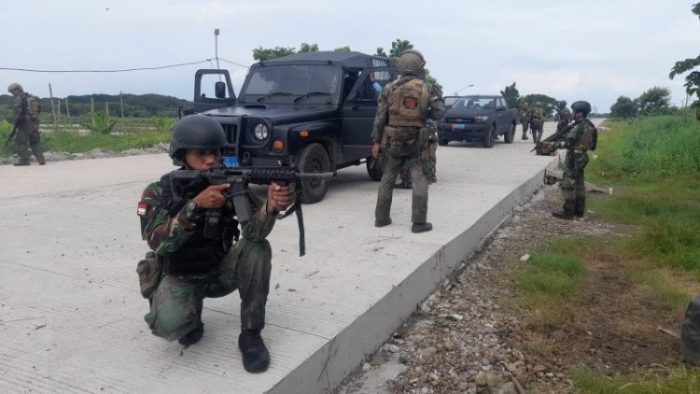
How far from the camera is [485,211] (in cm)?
595

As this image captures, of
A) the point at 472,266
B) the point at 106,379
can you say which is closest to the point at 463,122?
the point at 472,266

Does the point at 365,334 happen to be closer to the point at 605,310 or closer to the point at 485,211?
the point at 605,310

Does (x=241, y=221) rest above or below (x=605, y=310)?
above

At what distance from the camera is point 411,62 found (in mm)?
5035

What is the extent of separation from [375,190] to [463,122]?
28.7 feet

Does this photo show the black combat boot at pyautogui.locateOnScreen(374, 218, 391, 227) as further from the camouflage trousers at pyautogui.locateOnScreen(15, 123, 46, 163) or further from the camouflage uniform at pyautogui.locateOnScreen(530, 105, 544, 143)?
the camouflage uniform at pyautogui.locateOnScreen(530, 105, 544, 143)

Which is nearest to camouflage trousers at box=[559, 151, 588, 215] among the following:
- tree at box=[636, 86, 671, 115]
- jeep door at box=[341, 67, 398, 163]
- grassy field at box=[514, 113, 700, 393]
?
grassy field at box=[514, 113, 700, 393]

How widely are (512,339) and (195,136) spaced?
2251 millimetres

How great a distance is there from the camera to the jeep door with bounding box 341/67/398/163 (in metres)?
6.85

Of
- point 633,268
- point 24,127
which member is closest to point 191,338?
point 633,268

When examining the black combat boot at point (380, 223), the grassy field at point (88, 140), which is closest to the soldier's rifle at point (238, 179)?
the black combat boot at point (380, 223)

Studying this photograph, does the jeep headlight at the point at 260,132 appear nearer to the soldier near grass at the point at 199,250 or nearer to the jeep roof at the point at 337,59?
the jeep roof at the point at 337,59

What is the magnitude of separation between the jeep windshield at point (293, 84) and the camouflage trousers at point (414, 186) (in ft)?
6.63

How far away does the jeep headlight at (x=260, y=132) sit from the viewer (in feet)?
19.4
